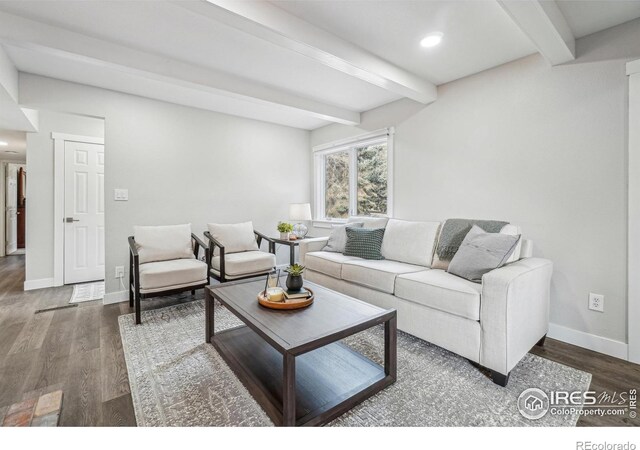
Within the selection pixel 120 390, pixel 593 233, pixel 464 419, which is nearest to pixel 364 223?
pixel 593 233

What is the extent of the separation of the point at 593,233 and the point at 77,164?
5800 millimetres

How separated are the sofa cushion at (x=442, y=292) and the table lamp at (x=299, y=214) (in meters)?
2.34

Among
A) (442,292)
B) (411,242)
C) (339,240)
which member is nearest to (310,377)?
(442,292)

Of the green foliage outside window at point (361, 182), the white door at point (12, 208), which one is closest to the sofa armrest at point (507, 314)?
the green foliage outside window at point (361, 182)

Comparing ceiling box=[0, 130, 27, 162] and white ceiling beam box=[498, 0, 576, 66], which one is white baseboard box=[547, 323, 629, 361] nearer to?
white ceiling beam box=[498, 0, 576, 66]

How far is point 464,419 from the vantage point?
1.47m

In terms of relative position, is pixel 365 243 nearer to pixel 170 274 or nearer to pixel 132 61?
pixel 170 274

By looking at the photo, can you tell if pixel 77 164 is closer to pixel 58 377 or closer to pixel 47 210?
pixel 47 210

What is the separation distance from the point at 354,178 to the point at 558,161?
244 cm

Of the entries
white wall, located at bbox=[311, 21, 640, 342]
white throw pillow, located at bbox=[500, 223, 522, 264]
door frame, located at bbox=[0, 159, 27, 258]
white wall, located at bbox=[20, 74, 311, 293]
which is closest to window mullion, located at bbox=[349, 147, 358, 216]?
white wall, located at bbox=[20, 74, 311, 293]

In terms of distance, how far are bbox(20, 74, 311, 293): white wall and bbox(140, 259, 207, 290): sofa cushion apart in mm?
809

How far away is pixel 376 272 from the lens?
8.41ft

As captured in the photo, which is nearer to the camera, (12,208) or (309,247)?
(309,247)
